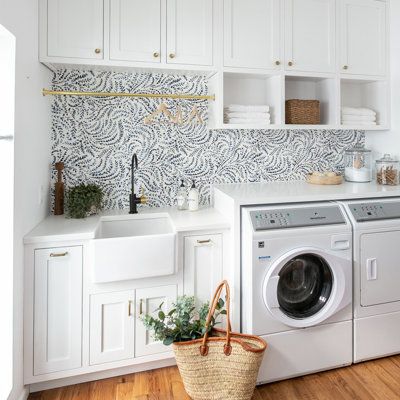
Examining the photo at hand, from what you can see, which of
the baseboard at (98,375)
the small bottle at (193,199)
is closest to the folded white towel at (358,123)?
the small bottle at (193,199)

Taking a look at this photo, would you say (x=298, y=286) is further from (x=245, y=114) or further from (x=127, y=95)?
(x=127, y=95)

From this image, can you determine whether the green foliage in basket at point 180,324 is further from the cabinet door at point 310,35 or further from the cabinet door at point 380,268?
the cabinet door at point 310,35

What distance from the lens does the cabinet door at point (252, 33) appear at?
7.85 ft

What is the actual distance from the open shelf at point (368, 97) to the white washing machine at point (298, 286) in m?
1.06

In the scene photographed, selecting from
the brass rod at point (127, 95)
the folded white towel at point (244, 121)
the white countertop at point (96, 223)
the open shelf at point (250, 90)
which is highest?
the open shelf at point (250, 90)

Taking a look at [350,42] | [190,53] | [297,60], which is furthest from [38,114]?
[350,42]

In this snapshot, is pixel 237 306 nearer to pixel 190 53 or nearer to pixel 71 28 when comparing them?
pixel 190 53

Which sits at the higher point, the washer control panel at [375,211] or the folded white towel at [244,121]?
the folded white towel at [244,121]

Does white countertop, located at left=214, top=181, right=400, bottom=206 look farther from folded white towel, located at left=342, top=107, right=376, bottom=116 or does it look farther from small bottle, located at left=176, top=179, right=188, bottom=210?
folded white towel, located at left=342, top=107, right=376, bottom=116

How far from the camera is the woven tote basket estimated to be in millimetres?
1794

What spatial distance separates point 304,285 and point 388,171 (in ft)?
3.94

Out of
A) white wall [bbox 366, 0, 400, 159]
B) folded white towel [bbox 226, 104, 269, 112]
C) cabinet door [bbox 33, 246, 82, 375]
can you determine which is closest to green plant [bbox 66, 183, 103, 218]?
cabinet door [bbox 33, 246, 82, 375]

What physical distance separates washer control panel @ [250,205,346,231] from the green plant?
1056 mm

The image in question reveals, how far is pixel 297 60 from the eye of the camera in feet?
8.36
